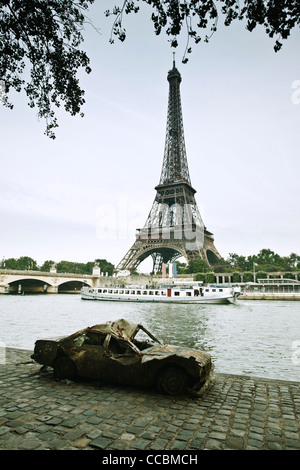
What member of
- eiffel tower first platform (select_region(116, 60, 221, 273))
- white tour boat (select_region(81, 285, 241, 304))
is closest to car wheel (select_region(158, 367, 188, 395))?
white tour boat (select_region(81, 285, 241, 304))

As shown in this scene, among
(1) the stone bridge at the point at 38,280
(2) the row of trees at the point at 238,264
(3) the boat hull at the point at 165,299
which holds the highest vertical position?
(2) the row of trees at the point at 238,264

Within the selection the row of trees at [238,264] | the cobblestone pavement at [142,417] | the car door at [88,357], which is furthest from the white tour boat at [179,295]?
the car door at [88,357]

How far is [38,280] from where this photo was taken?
74.4 metres

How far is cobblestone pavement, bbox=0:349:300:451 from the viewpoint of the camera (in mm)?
4320

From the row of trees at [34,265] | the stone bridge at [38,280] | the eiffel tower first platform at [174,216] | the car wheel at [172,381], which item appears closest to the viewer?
the car wheel at [172,381]

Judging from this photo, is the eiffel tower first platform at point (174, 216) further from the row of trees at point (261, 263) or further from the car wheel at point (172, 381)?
the car wheel at point (172, 381)

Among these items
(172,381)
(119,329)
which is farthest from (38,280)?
(172,381)

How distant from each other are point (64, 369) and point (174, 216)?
77.4 meters

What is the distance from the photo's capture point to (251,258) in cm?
11431

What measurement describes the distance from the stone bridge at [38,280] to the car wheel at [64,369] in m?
65.2

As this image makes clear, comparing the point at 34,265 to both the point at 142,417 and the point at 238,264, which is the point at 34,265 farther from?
the point at 142,417

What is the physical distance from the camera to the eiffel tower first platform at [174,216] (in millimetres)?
75750

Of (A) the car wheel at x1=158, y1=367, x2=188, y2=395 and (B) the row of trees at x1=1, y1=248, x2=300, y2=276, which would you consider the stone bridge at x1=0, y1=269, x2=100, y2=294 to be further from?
(A) the car wheel at x1=158, y1=367, x2=188, y2=395

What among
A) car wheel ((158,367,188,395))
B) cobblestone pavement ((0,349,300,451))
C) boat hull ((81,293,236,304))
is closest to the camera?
cobblestone pavement ((0,349,300,451))
